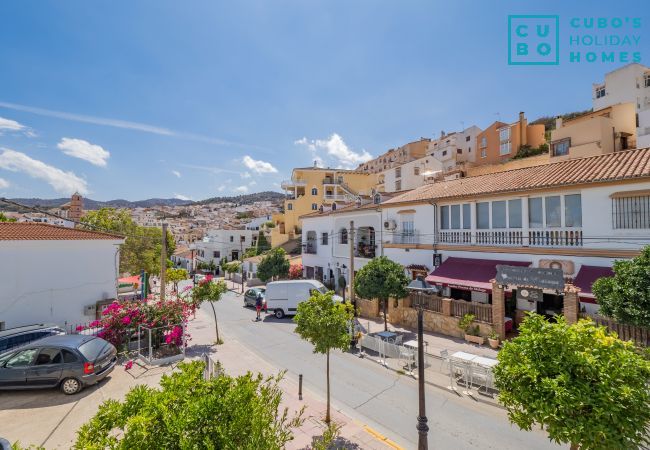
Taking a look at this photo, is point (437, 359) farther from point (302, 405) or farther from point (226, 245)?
point (226, 245)

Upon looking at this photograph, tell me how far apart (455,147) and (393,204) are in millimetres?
42284

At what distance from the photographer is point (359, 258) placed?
1037 inches

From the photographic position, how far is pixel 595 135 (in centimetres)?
2758

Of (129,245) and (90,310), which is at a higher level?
(129,245)

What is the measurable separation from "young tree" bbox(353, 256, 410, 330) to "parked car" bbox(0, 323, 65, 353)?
14401mm

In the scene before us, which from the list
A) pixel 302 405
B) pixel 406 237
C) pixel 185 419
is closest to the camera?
pixel 185 419

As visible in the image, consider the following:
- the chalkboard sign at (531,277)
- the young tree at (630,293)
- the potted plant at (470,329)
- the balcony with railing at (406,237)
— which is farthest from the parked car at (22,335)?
the young tree at (630,293)

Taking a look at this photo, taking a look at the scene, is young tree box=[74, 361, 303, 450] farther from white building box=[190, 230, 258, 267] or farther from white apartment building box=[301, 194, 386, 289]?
white building box=[190, 230, 258, 267]

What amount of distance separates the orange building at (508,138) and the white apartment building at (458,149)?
12.4 ft

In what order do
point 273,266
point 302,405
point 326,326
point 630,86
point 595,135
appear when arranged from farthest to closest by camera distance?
point 630,86
point 273,266
point 595,135
point 302,405
point 326,326

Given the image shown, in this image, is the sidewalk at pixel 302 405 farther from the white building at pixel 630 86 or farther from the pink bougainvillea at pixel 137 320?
the white building at pixel 630 86

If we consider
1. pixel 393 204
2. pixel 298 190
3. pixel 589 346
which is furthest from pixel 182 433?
pixel 298 190

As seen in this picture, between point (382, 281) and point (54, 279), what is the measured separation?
1757 centimetres

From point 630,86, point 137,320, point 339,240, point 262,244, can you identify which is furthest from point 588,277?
point 262,244
